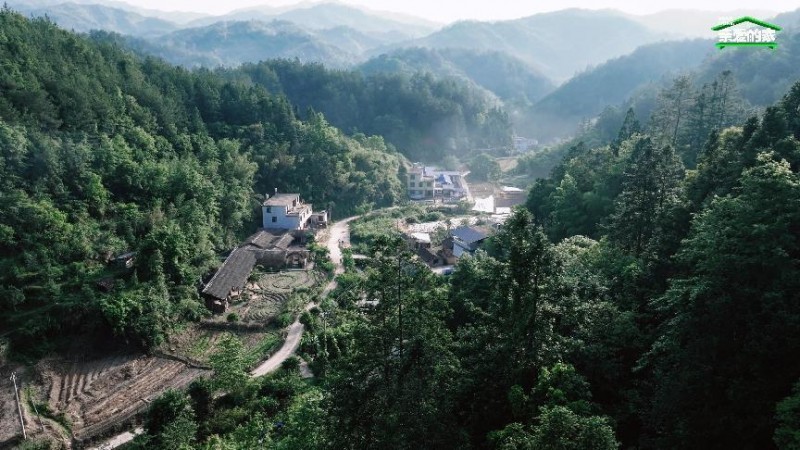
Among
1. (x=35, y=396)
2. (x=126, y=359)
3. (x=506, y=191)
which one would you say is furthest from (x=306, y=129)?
(x=35, y=396)

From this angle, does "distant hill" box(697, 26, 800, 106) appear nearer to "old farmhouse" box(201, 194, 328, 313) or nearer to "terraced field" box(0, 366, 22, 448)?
Answer: "old farmhouse" box(201, 194, 328, 313)

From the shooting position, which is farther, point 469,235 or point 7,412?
point 469,235

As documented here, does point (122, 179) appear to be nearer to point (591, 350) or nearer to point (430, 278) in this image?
point (430, 278)

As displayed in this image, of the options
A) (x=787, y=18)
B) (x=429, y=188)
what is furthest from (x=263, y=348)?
(x=787, y=18)

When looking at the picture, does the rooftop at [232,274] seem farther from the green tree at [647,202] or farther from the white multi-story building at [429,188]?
the white multi-story building at [429,188]

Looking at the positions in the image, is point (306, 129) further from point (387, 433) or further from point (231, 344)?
point (387, 433)

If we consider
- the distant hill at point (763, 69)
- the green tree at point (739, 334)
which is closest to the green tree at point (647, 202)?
the green tree at point (739, 334)
